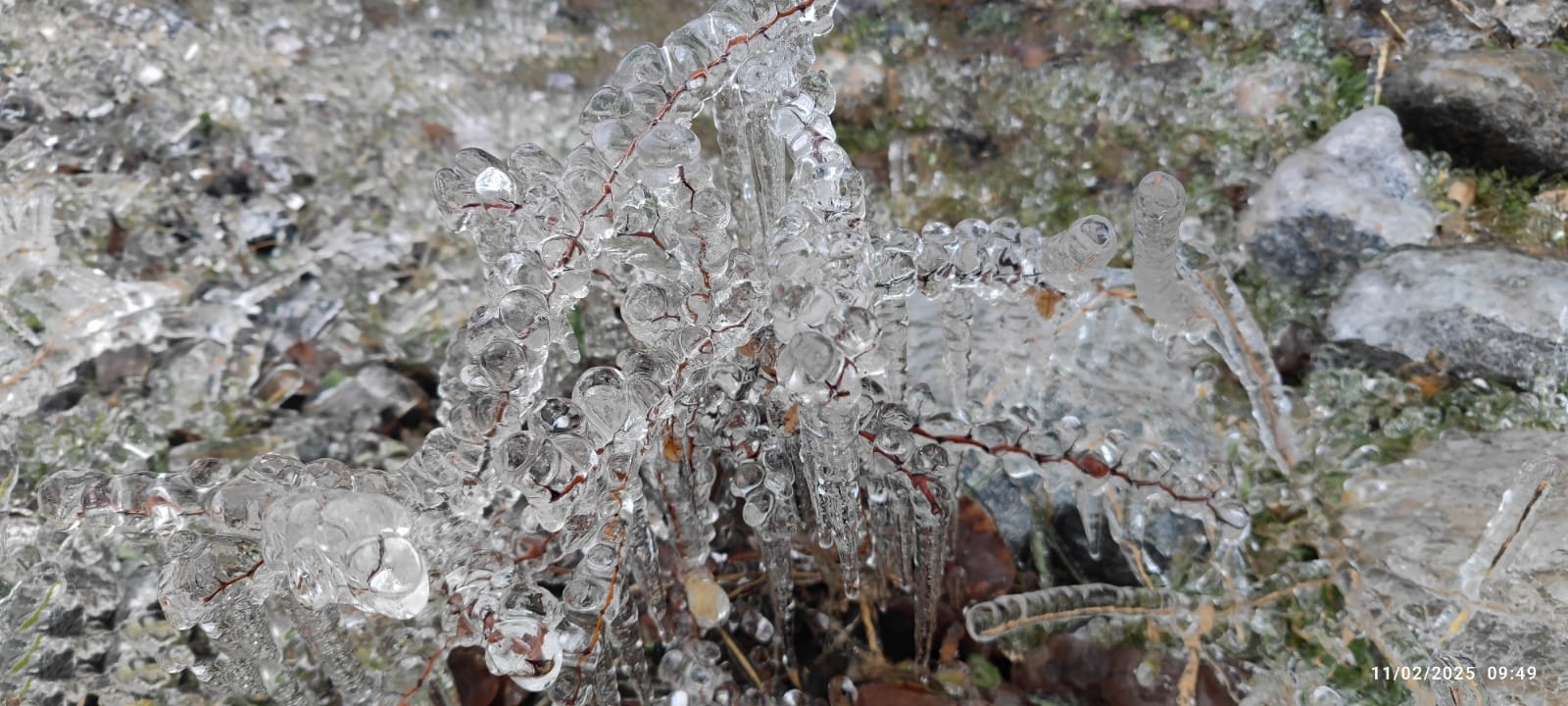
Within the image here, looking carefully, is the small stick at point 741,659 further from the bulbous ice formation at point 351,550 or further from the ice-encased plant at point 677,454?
the bulbous ice formation at point 351,550

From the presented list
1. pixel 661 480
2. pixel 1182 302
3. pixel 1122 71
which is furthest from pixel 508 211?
pixel 1122 71

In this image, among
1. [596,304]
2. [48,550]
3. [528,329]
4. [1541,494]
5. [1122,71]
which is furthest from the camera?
[1122,71]

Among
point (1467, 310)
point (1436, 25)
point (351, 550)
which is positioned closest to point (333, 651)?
point (351, 550)

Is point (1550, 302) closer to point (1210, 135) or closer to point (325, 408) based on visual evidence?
point (1210, 135)

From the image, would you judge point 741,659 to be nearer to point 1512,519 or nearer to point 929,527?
point 929,527

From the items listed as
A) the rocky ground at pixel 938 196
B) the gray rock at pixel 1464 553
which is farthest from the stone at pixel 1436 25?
the gray rock at pixel 1464 553

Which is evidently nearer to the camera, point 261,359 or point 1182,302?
point 1182,302
